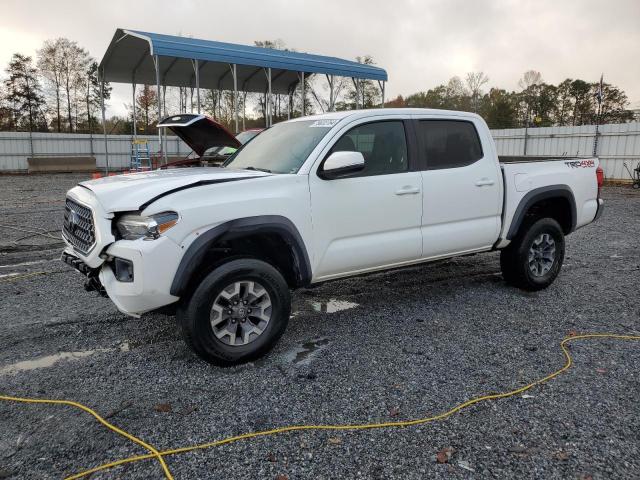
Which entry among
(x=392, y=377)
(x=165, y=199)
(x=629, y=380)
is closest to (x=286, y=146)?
(x=165, y=199)

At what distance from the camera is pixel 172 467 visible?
2459 mm

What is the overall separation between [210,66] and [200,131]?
12.5 metres

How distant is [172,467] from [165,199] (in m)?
1.66

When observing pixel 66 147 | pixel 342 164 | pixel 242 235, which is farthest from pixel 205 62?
pixel 242 235

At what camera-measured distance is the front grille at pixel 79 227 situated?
341 centimetres

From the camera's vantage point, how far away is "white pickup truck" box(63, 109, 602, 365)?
3229 millimetres

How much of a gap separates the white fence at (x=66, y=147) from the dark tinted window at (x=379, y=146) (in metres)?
24.4

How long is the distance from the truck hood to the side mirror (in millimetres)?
480

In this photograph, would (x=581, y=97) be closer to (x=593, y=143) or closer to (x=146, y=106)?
(x=593, y=143)

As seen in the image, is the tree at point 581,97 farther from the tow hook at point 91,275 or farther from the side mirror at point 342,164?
the tow hook at point 91,275

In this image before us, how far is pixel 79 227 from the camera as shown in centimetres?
361

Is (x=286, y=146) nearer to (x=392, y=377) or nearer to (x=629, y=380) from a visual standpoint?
(x=392, y=377)

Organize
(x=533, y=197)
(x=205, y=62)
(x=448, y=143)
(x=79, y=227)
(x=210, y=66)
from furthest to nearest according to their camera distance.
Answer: (x=210, y=66) < (x=205, y=62) < (x=533, y=197) < (x=448, y=143) < (x=79, y=227)

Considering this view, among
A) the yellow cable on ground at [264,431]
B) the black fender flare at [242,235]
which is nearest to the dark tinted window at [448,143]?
the black fender flare at [242,235]
